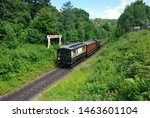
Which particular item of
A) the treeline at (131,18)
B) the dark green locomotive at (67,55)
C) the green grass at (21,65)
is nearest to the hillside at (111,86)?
the green grass at (21,65)

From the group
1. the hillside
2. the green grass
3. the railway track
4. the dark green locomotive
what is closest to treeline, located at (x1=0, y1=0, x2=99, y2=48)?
the green grass

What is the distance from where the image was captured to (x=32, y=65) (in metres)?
36.3

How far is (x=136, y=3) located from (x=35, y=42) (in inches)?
2104

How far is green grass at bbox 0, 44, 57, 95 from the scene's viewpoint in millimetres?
29688

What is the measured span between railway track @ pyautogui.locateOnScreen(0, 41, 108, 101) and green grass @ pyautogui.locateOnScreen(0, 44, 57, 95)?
83 centimetres

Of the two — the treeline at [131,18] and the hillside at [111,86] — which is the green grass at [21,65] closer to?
the hillside at [111,86]

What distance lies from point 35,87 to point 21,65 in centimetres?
578

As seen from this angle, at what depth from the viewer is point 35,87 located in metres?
29.1

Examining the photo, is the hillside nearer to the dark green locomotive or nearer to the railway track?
the railway track

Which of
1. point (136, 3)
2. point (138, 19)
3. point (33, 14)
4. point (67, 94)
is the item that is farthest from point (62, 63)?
point (136, 3)

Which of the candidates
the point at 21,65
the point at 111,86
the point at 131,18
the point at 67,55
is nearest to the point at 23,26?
the point at 67,55

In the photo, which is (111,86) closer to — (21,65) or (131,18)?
(21,65)

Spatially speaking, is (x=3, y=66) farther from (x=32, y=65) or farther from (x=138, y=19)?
(x=138, y=19)

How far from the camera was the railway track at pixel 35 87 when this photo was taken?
2579 cm
